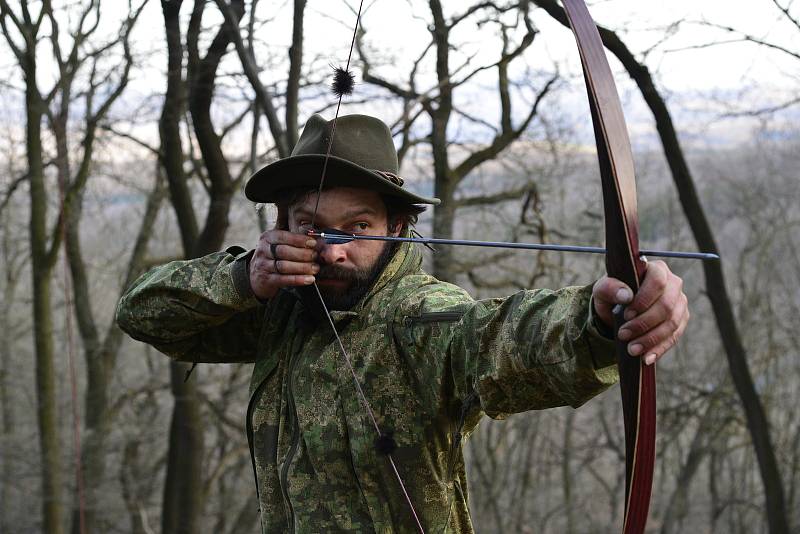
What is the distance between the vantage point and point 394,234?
6.68 feet

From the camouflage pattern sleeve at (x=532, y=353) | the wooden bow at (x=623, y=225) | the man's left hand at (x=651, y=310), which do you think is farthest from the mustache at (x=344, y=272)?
the man's left hand at (x=651, y=310)

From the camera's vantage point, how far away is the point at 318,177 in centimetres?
197

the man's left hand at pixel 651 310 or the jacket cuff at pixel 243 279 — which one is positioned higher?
the jacket cuff at pixel 243 279

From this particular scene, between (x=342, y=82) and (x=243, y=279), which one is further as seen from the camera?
(x=342, y=82)

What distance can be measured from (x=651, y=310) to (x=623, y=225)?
19cm

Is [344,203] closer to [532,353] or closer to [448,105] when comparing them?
[532,353]

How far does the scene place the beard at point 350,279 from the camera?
6.21 feet

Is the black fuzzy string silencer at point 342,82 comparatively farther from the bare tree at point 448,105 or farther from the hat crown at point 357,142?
the bare tree at point 448,105

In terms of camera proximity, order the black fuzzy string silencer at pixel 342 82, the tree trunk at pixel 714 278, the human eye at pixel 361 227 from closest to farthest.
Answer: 1. the human eye at pixel 361 227
2. the black fuzzy string silencer at pixel 342 82
3. the tree trunk at pixel 714 278

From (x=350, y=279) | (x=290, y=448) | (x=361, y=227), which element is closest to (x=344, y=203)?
(x=361, y=227)

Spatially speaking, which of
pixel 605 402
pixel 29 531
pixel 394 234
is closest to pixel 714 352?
pixel 605 402

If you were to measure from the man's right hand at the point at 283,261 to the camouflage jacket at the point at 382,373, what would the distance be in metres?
0.08

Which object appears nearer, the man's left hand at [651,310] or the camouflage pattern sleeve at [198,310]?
the man's left hand at [651,310]

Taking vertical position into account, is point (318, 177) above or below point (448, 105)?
below
